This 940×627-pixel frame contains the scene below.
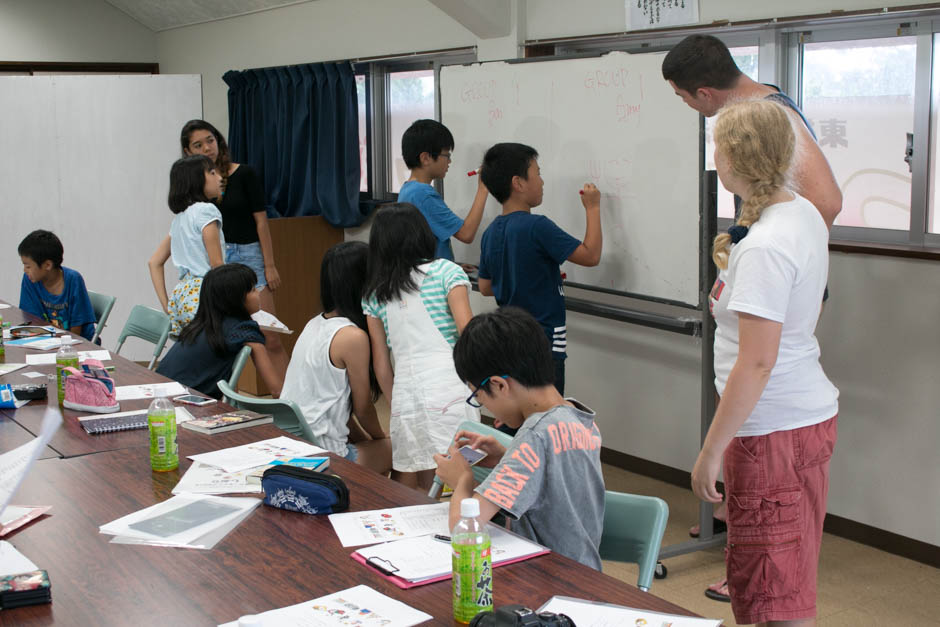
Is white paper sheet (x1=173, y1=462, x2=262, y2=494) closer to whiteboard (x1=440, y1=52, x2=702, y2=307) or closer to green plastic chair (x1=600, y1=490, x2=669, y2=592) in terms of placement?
green plastic chair (x1=600, y1=490, x2=669, y2=592)

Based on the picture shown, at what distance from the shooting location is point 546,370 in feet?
6.42

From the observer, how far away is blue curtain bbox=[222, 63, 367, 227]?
5805 millimetres

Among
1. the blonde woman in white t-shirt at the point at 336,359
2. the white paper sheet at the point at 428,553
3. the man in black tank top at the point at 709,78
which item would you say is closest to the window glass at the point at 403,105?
the blonde woman in white t-shirt at the point at 336,359

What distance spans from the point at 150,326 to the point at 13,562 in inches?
A: 104

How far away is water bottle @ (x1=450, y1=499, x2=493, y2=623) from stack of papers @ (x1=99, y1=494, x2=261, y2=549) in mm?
594

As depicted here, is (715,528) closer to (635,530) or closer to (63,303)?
(635,530)

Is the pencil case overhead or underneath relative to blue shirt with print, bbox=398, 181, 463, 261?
underneath

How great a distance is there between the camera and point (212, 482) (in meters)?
2.17

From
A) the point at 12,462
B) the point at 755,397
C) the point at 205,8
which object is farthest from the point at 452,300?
the point at 205,8

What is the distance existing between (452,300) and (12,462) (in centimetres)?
149

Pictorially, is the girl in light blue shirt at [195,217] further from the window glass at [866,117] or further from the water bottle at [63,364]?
the window glass at [866,117]

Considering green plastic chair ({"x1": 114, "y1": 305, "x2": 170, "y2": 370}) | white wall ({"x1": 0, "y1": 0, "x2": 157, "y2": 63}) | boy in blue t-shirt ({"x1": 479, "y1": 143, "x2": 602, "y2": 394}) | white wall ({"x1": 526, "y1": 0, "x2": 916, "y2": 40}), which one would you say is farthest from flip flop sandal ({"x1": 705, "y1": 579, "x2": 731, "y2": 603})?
white wall ({"x1": 0, "y1": 0, "x2": 157, "y2": 63})

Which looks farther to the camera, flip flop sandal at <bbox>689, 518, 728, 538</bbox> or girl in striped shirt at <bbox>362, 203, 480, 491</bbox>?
flip flop sandal at <bbox>689, 518, 728, 538</bbox>

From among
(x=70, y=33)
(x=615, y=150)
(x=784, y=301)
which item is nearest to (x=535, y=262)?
(x=615, y=150)
